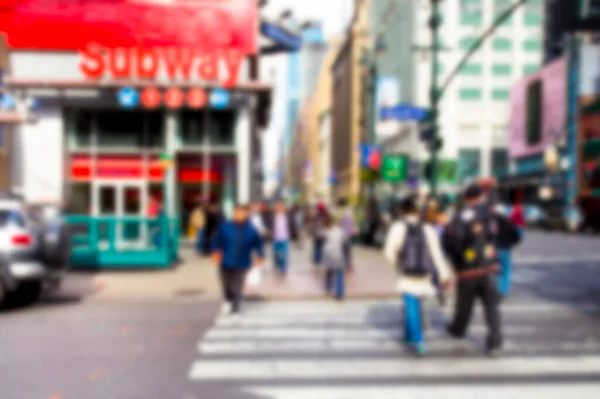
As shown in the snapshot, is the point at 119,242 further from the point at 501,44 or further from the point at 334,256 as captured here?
the point at 501,44

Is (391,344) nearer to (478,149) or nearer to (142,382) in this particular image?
(142,382)

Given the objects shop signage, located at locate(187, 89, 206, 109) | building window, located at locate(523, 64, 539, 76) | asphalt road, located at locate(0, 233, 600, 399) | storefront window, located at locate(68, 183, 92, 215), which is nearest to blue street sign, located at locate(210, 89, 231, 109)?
shop signage, located at locate(187, 89, 206, 109)

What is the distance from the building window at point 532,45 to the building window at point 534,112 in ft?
14.1

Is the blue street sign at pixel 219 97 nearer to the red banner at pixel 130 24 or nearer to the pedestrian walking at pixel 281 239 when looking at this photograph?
the pedestrian walking at pixel 281 239

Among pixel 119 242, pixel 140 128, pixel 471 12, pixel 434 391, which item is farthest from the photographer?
pixel 471 12

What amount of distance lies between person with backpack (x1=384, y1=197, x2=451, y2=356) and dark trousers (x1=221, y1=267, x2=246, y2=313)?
95.9 inches

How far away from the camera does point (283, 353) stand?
23.1 feet

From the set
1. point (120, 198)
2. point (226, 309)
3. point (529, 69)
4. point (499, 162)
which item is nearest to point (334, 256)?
point (226, 309)

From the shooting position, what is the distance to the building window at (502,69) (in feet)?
225

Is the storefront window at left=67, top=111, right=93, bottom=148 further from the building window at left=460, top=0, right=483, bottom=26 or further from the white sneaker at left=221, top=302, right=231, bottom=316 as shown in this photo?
the building window at left=460, top=0, right=483, bottom=26

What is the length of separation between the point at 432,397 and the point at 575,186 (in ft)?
206

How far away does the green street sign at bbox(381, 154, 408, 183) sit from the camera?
69.0ft

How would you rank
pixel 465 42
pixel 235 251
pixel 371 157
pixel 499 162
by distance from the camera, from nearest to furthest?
pixel 235 251 → pixel 371 157 → pixel 465 42 → pixel 499 162

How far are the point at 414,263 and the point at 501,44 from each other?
66679 millimetres
